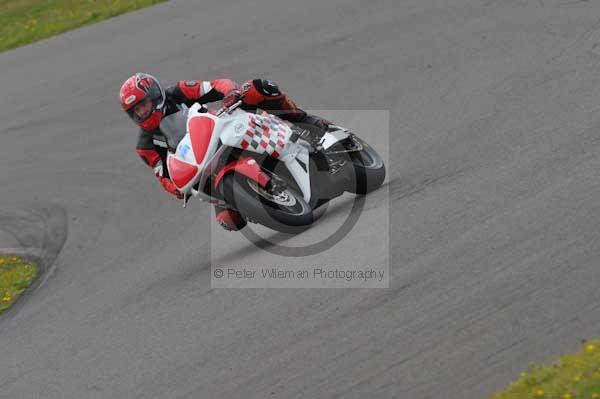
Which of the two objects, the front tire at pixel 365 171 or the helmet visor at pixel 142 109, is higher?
the helmet visor at pixel 142 109

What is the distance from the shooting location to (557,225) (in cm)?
739

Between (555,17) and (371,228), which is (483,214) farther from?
(555,17)

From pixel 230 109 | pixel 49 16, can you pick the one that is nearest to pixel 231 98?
pixel 230 109

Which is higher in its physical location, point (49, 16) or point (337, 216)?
point (337, 216)

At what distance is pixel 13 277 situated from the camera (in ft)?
34.9

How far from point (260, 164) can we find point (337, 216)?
0.76m

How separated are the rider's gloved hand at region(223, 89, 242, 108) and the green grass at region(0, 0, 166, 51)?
32.6 ft

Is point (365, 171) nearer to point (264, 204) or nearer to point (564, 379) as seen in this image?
point (264, 204)

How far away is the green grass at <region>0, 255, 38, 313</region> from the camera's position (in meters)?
10.1

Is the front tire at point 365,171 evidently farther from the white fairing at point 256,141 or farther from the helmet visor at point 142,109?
the helmet visor at point 142,109

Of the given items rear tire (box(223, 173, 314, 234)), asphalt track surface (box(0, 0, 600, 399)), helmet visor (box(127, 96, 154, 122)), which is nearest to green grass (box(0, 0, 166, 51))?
asphalt track surface (box(0, 0, 600, 399))

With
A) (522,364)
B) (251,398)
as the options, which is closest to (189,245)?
(251,398)

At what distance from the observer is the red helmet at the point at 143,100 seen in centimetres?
874

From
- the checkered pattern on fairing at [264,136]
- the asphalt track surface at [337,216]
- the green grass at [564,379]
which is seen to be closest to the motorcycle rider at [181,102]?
the checkered pattern on fairing at [264,136]
